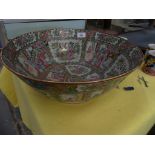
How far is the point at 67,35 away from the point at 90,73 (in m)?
0.16

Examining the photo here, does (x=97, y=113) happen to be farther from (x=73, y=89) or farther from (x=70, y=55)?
(x=70, y=55)

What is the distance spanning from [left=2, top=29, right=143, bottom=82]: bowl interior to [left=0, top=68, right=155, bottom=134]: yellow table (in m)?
0.07

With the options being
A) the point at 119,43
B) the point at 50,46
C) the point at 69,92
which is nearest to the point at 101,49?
the point at 119,43

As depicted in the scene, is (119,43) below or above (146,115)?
above

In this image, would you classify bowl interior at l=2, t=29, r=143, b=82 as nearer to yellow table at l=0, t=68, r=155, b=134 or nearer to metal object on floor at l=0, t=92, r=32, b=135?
yellow table at l=0, t=68, r=155, b=134

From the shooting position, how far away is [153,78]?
2.09 feet

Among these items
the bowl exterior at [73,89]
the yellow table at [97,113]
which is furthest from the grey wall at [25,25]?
the bowl exterior at [73,89]

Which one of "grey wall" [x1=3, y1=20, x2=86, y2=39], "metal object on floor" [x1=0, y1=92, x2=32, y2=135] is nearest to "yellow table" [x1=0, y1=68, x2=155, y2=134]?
"metal object on floor" [x1=0, y1=92, x2=32, y2=135]

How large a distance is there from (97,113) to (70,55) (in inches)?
10.4

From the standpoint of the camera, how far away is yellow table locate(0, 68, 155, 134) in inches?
17.8

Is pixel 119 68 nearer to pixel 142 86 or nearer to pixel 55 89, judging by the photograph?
pixel 142 86

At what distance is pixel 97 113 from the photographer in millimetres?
492

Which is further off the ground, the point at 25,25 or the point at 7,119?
the point at 25,25

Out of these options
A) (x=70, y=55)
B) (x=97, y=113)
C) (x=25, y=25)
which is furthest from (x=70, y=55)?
(x=25, y=25)
